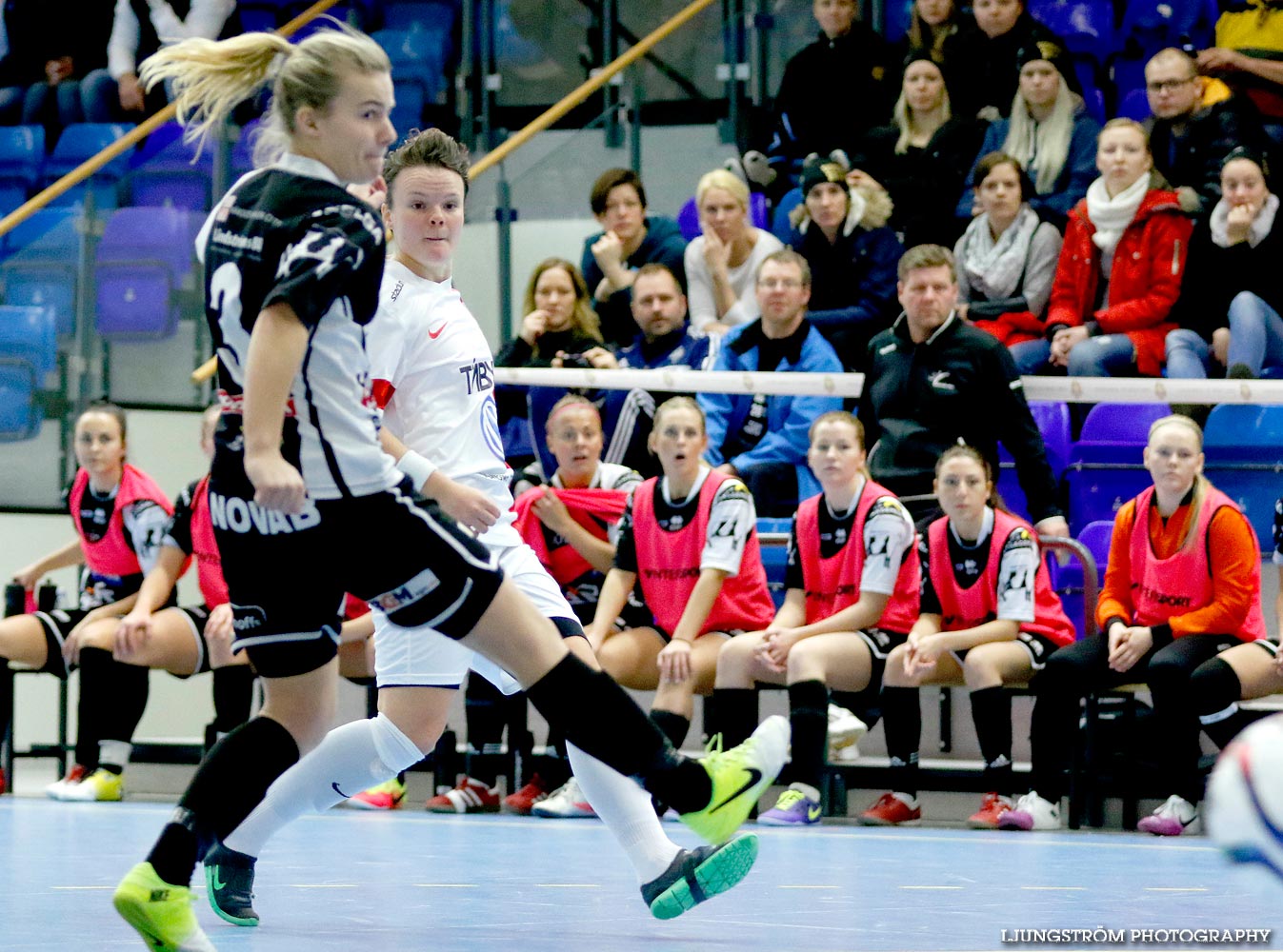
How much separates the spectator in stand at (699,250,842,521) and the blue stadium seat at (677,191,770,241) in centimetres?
171

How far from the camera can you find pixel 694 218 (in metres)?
9.74

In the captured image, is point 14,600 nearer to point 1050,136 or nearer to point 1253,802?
point 1050,136

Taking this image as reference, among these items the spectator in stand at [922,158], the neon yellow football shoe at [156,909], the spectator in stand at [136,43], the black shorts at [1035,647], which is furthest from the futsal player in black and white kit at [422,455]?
the spectator in stand at [136,43]

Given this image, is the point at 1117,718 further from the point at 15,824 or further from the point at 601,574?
the point at 15,824

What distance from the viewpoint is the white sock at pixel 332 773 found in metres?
3.96

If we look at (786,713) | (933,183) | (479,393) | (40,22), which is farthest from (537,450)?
(40,22)

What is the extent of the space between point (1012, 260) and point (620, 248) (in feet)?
6.35

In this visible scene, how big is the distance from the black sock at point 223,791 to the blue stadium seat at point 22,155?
8907 millimetres

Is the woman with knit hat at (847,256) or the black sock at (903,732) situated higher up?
the woman with knit hat at (847,256)

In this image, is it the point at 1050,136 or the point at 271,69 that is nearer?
the point at 271,69

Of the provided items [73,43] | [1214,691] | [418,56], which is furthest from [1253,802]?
[73,43]

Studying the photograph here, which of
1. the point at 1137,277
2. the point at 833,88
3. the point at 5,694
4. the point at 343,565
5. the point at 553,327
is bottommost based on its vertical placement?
the point at 5,694

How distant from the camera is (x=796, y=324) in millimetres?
7898

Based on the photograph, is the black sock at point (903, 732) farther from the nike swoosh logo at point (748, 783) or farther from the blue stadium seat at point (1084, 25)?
the blue stadium seat at point (1084, 25)
